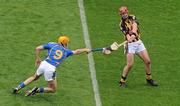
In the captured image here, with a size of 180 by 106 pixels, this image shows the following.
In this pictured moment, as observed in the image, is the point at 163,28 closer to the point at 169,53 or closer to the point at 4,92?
the point at 169,53

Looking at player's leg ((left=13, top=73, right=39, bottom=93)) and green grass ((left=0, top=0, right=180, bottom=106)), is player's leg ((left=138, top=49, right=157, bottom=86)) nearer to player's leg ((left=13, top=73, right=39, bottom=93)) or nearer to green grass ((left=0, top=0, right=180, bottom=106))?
green grass ((left=0, top=0, right=180, bottom=106))

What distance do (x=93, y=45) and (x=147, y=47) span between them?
1.86 m

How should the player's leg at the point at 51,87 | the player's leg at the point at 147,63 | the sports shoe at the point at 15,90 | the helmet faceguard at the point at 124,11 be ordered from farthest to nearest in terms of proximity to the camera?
the player's leg at the point at 147,63
the helmet faceguard at the point at 124,11
the sports shoe at the point at 15,90
the player's leg at the point at 51,87

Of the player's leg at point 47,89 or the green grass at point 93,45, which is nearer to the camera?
the player's leg at point 47,89

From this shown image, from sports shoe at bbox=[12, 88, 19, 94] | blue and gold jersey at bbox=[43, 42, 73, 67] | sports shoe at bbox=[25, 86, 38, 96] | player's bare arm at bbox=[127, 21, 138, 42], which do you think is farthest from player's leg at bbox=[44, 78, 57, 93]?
player's bare arm at bbox=[127, 21, 138, 42]

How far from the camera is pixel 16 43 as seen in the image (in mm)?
22812

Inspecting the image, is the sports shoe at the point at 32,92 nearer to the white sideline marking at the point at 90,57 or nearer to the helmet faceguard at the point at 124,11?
the white sideline marking at the point at 90,57

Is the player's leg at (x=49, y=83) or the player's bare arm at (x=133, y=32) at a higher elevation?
the player's bare arm at (x=133, y=32)

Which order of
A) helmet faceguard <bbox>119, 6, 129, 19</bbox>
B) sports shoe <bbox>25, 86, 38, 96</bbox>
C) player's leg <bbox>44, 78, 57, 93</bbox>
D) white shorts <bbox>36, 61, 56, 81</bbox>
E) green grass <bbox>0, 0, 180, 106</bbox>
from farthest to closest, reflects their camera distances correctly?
helmet faceguard <bbox>119, 6, 129, 19</bbox> < green grass <bbox>0, 0, 180, 106</bbox> < sports shoe <bbox>25, 86, 38, 96</bbox> < player's leg <bbox>44, 78, 57, 93</bbox> < white shorts <bbox>36, 61, 56, 81</bbox>

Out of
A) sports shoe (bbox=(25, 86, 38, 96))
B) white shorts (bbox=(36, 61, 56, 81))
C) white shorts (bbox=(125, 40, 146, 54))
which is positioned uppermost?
white shorts (bbox=(125, 40, 146, 54))

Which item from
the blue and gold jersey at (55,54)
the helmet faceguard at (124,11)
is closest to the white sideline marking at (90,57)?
the blue and gold jersey at (55,54)

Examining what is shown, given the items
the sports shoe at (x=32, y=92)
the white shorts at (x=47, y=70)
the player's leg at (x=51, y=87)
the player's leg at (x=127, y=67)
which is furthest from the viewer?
the player's leg at (x=127, y=67)

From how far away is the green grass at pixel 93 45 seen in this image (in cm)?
1973

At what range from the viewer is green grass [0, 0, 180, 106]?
19734 millimetres
